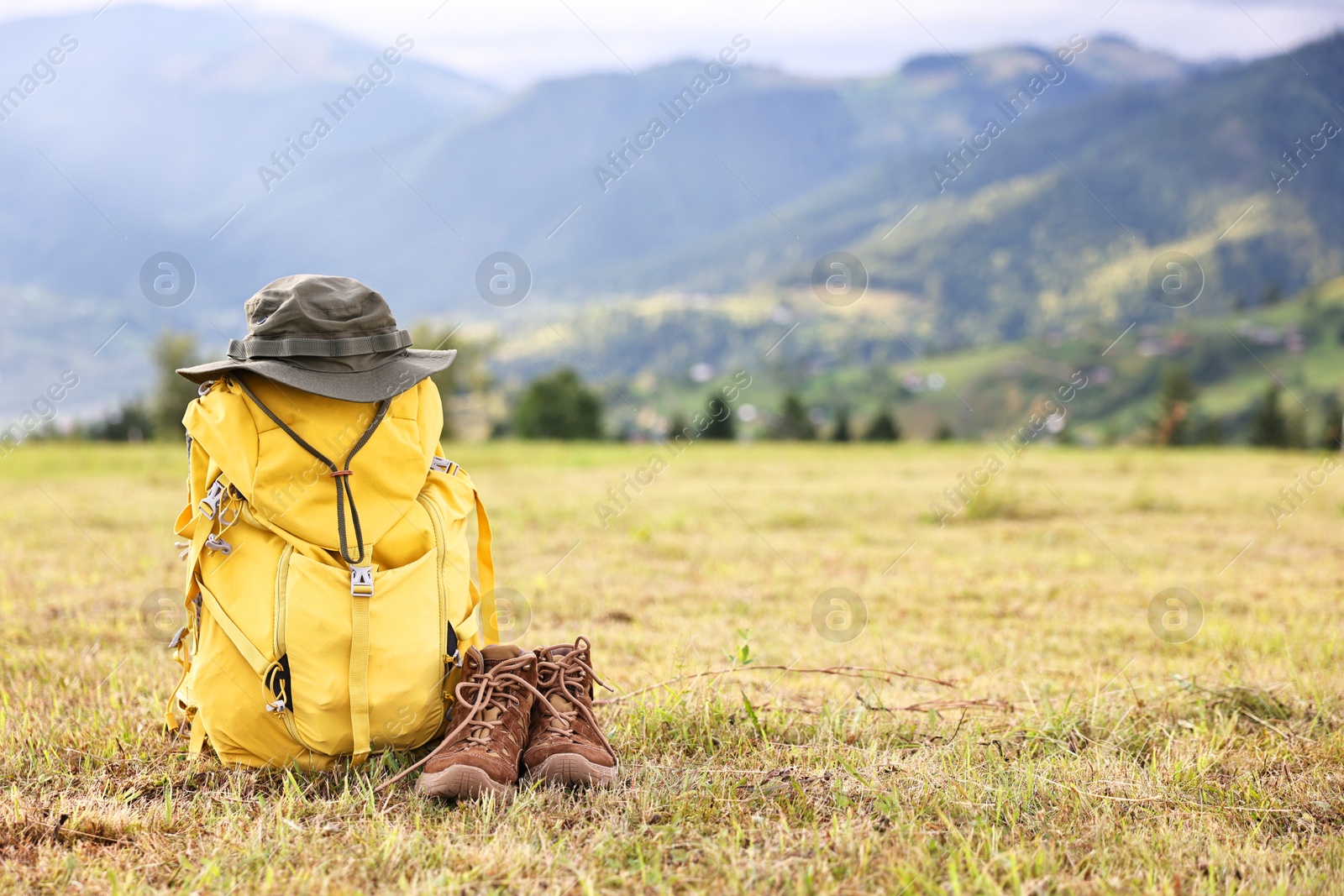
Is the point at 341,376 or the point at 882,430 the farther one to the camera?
the point at 882,430

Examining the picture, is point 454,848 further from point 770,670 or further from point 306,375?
point 770,670

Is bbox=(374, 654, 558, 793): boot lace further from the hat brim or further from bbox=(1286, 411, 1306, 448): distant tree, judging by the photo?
bbox=(1286, 411, 1306, 448): distant tree

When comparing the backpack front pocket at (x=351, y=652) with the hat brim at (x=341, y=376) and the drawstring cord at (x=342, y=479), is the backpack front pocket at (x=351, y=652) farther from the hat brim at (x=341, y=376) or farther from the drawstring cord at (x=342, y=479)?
the hat brim at (x=341, y=376)

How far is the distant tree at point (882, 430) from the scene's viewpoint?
35.4m

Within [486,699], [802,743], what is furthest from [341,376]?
[802,743]

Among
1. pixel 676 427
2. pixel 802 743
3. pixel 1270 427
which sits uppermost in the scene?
pixel 802 743

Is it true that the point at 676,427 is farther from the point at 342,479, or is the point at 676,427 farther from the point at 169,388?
the point at 342,479

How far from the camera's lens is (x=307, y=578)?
2.63 m

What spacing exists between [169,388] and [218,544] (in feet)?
91.4

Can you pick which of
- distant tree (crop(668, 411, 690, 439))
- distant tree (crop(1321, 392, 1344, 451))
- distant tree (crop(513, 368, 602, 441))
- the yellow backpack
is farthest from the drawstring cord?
distant tree (crop(513, 368, 602, 441))

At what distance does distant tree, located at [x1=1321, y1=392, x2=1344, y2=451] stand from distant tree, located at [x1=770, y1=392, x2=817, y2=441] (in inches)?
643

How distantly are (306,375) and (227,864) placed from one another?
131 centimetres

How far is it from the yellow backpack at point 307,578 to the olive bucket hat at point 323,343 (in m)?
0.07

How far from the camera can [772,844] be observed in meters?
2.29
